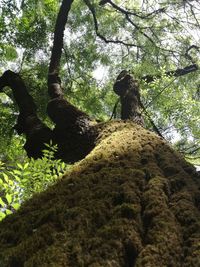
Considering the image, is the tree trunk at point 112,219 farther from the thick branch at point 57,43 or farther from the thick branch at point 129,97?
the thick branch at point 57,43

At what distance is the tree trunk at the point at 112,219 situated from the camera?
202cm

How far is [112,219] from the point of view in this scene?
2385 millimetres

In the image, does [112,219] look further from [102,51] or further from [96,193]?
[102,51]

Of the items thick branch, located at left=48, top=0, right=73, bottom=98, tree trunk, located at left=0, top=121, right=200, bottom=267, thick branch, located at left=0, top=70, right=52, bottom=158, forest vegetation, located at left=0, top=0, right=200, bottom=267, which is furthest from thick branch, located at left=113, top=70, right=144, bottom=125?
tree trunk, located at left=0, top=121, right=200, bottom=267

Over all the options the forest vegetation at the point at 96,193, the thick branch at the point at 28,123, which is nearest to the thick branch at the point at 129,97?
the forest vegetation at the point at 96,193

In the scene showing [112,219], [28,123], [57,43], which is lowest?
[112,219]

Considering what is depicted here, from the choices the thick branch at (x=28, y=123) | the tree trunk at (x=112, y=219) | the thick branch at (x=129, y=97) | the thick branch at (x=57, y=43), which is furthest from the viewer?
the thick branch at (x=57, y=43)

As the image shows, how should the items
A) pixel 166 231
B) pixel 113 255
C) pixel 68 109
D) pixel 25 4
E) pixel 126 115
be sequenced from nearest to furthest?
pixel 113 255 < pixel 166 231 < pixel 68 109 < pixel 126 115 < pixel 25 4

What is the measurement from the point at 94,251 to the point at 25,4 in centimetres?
1118

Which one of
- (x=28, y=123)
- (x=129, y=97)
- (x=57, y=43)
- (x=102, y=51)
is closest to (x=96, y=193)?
(x=28, y=123)

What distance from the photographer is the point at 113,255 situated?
2012 millimetres

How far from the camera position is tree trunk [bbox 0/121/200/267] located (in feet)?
6.61

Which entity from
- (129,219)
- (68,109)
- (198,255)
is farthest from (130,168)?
(68,109)

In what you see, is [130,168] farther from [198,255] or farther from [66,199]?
[198,255]
